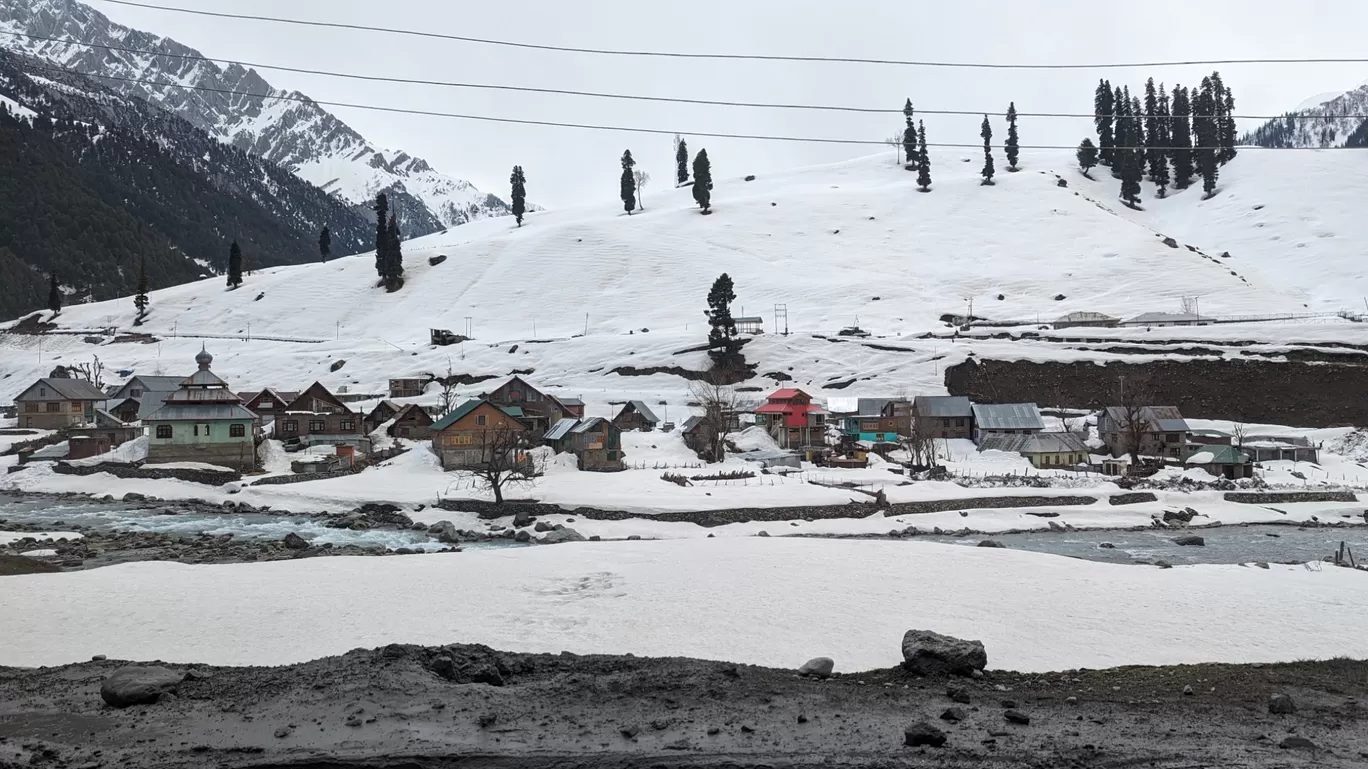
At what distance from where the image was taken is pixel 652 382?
2749 inches

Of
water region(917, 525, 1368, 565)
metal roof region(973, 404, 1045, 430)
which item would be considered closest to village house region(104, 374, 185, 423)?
water region(917, 525, 1368, 565)

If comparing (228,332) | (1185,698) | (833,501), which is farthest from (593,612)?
(228,332)

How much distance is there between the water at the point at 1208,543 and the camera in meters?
24.2

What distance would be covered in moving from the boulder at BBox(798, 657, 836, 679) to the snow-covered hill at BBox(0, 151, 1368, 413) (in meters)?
50.1

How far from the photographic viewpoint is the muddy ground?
8430mm

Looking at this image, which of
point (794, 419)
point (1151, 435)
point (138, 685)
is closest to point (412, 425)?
point (794, 419)

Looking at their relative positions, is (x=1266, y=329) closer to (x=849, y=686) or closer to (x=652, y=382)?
(x=652, y=382)

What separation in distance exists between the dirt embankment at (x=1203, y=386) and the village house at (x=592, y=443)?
106 ft

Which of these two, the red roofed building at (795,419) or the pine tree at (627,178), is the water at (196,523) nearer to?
the red roofed building at (795,419)

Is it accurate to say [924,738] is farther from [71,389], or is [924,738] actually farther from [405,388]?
[71,389]

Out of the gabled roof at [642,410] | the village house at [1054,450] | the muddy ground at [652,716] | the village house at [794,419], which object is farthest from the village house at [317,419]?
the village house at [1054,450]

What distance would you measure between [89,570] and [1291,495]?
44.8 metres

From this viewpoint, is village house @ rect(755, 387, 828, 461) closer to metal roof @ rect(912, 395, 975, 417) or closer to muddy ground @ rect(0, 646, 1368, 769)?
metal roof @ rect(912, 395, 975, 417)

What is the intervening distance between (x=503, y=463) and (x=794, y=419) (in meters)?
22.4
